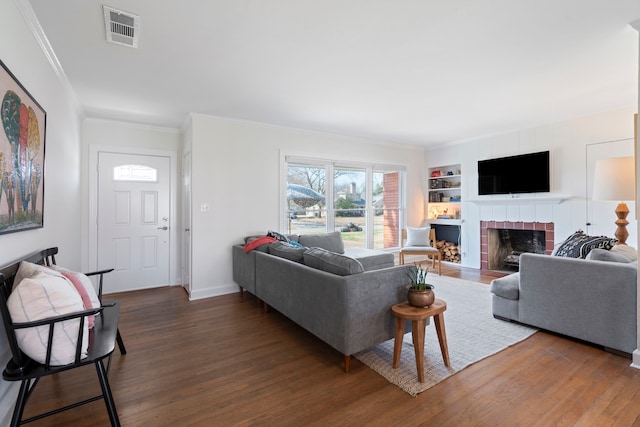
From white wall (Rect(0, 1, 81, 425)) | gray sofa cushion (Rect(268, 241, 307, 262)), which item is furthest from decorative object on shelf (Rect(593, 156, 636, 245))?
white wall (Rect(0, 1, 81, 425))

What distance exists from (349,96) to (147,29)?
203 cm

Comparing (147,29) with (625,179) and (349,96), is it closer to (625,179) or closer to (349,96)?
(349,96)

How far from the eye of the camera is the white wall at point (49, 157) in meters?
1.70

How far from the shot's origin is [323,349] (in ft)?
8.34

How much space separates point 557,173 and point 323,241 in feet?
11.9

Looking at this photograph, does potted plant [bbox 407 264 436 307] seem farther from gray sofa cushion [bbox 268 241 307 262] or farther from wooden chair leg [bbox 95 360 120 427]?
wooden chair leg [bbox 95 360 120 427]

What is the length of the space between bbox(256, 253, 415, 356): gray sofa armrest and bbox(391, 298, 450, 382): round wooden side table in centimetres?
12

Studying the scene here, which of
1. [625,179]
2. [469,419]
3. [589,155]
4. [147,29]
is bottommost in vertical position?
[469,419]

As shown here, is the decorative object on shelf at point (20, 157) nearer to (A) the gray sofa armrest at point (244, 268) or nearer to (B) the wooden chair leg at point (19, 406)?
(B) the wooden chair leg at point (19, 406)

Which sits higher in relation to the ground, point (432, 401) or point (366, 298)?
point (366, 298)

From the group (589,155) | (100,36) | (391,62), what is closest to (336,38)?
(391,62)

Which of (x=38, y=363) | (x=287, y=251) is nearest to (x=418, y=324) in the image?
(x=287, y=251)

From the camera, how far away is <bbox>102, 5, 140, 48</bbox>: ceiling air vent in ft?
6.61

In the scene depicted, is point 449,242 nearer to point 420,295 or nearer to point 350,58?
point 420,295
